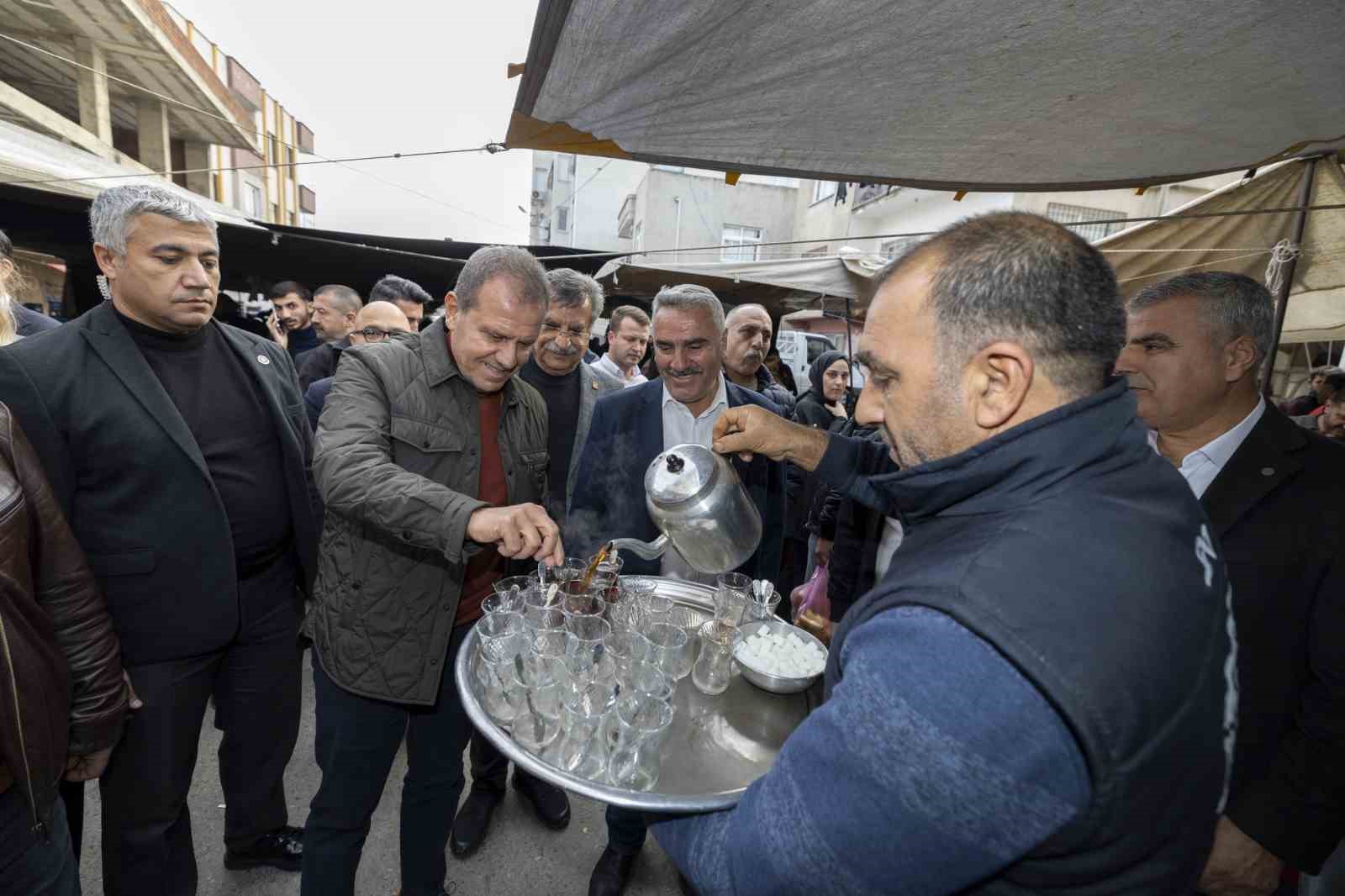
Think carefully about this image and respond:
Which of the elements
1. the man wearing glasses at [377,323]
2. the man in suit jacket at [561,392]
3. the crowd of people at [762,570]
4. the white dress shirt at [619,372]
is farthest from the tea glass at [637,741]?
the white dress shirt at [619,372]

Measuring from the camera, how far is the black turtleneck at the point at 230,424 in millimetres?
2254

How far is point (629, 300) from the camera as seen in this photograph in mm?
11422

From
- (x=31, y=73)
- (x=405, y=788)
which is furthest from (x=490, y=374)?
(x=31, y=73)

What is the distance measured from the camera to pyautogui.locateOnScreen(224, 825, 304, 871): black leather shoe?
8.77ft

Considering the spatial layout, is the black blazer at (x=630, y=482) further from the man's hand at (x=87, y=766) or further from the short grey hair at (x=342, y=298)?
the short grey hair at (x=342, y=298)

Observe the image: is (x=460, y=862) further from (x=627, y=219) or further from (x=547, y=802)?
(x=627, y=219)

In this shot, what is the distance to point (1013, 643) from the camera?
749 mm

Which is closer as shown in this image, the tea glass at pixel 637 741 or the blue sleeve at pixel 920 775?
the blue sleeve at pixel 920 775

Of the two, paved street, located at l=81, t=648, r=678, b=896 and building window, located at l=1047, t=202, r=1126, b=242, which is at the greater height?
building window, located at l=1047, t=202, r=1126, b=242

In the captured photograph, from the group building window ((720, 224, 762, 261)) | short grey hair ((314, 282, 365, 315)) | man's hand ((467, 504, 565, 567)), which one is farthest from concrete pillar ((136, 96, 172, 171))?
man's hand ((467, 504, 565, 567))

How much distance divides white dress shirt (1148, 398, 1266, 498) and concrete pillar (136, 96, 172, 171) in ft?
60.3

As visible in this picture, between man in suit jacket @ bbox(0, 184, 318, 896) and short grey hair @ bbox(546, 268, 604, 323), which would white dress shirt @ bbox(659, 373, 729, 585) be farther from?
man in suit jacket @ bbox(0, 184, 318, 896)

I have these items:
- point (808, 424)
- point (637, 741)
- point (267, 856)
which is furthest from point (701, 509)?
point (808, 424)

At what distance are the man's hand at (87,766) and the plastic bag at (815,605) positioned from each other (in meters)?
2.64
